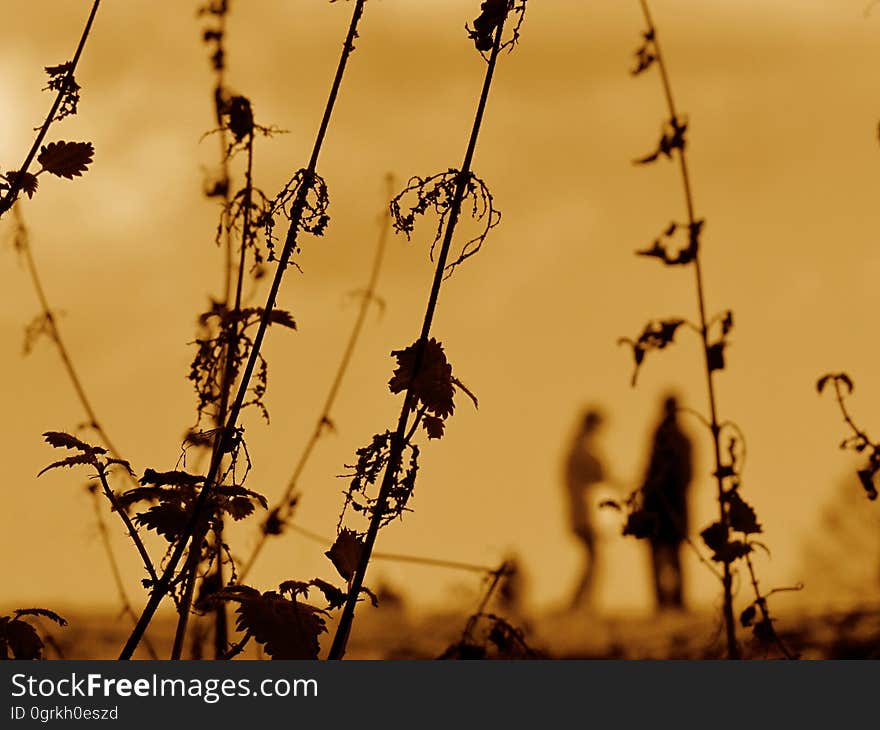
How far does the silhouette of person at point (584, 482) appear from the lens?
16.3 meters

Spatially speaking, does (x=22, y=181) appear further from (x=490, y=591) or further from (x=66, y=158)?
(x=490, y=591)

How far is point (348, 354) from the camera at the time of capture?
465 centimetres

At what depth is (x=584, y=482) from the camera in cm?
1647

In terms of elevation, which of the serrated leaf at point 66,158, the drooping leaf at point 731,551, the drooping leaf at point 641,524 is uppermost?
the serrated leaf at point 66,158

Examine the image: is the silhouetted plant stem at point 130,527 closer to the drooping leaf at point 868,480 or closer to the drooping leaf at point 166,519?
the drooping leaf at point 166,519

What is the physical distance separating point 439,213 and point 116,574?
2.23 m

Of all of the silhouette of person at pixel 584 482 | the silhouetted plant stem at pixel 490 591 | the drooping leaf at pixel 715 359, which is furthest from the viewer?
the silhouette of person at pixel 584 482

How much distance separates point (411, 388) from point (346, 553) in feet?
1.21

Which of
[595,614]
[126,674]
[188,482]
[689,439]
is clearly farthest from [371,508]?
[689,439]

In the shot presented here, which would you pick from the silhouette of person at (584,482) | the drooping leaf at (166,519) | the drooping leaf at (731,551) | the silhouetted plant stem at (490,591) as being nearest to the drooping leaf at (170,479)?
the drooping leaf at (166,519)

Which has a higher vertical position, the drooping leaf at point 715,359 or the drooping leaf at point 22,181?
the drooping leaf at point 715,359

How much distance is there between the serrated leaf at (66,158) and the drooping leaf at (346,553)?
2.86 ft

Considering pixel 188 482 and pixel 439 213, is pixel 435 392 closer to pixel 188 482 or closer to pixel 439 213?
pixel 439 213

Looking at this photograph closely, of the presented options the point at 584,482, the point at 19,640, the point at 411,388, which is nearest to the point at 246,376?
the point at 411,388
